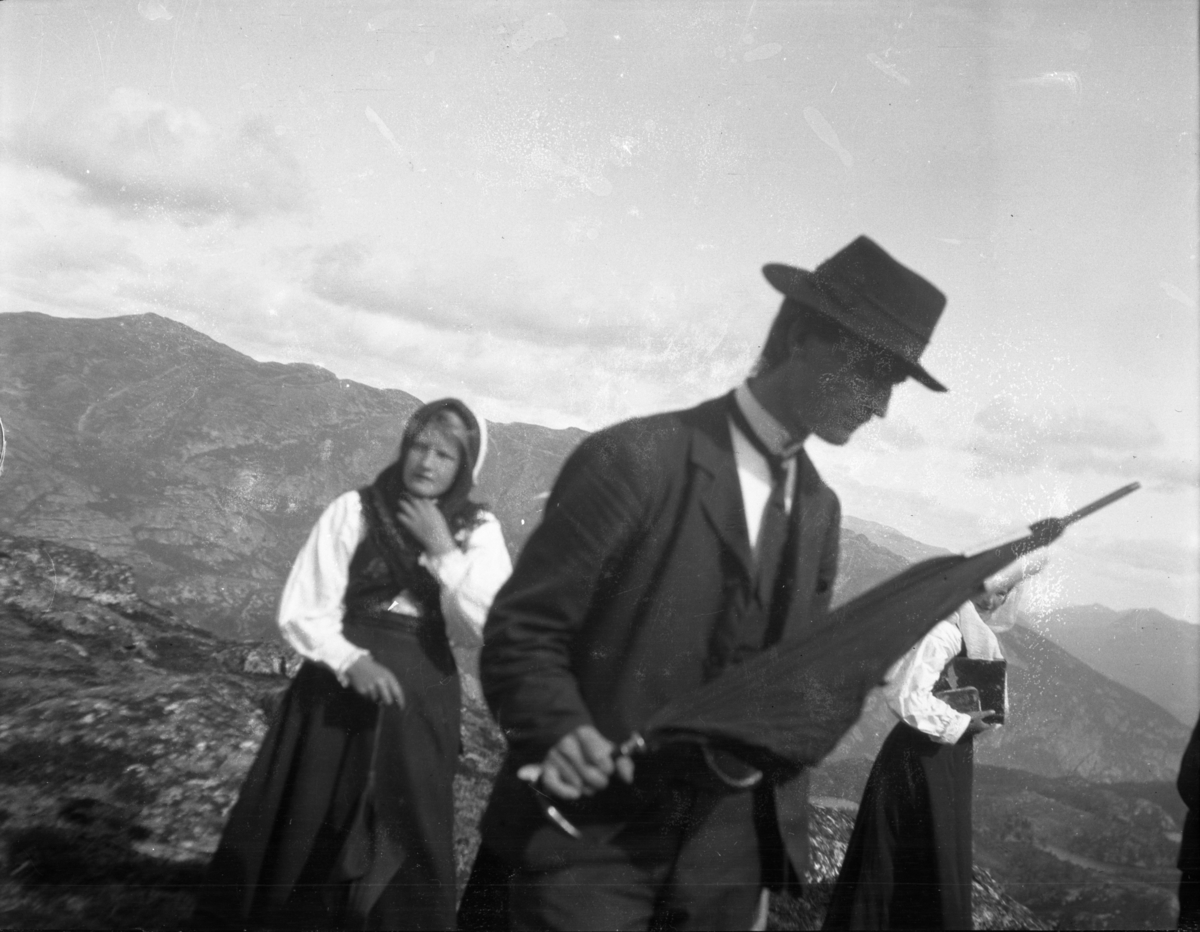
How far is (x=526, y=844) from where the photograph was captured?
6.84ft

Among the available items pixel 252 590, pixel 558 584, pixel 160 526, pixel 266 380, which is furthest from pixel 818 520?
pixel 160 526

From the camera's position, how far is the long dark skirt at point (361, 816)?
7.52 feet

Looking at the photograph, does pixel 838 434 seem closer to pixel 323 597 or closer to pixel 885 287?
pixel 885 287

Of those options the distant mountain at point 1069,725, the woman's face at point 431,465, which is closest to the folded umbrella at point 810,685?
the distant mountain at point 1069,725

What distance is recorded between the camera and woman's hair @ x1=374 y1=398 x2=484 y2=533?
229 cm

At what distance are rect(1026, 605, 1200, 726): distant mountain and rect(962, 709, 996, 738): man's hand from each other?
14.1 inches

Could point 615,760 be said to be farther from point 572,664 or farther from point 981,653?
point 981,653

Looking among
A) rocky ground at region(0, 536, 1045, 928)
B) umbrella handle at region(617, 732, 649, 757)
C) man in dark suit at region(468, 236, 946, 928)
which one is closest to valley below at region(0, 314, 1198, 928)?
Answer: rocky ground at region(0, 536, 1045, 928)

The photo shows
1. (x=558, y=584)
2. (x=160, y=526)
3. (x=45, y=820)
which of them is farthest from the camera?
(x=160, y=526)

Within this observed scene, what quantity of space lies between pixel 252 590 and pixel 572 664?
128cm

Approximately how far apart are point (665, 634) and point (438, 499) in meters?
0.85

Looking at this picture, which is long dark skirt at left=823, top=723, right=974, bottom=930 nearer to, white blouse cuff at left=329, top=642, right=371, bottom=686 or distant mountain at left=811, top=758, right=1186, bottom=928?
distant mountain at left=811, top=758, right=1186, bottom=928

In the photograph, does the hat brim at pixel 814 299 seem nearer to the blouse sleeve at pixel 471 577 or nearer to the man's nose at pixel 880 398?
the man's nose at pixel 880 398

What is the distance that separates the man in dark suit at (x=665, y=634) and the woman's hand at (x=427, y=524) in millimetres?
347
